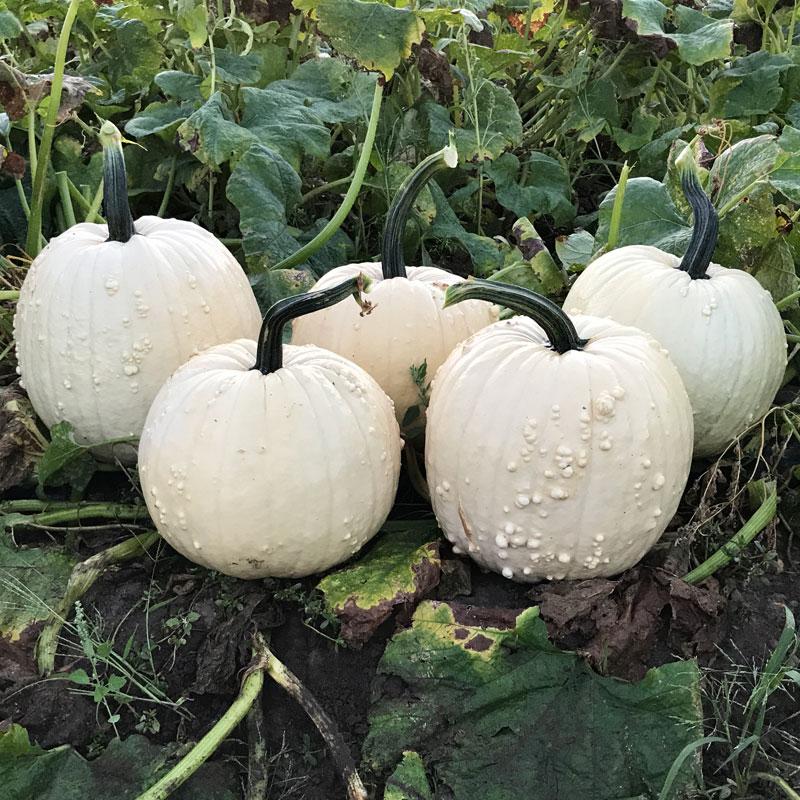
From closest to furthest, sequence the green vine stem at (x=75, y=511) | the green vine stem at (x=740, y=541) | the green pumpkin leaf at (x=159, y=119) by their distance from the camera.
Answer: the green vine stem at (x=740, y=541)
the green vine stem at (x=75, y=511)
the green pumpkin leaf at (x=159, y=119)

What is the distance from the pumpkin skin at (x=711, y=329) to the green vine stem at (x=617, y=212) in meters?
0.21

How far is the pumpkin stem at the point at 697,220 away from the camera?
1770mm

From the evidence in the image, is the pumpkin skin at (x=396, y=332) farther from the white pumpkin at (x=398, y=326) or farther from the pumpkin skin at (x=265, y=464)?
the pumpkin skin at (x=265, y=464)

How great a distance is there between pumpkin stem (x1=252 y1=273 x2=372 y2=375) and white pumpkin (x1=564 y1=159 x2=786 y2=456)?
0.61 metres

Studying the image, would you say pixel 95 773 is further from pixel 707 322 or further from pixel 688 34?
pixel 688 34

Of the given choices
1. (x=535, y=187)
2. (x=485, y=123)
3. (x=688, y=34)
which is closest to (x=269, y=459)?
(x=485, y=123)

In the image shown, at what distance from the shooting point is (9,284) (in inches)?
87.1

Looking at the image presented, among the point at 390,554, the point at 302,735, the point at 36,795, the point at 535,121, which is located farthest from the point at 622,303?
the point at 535,121

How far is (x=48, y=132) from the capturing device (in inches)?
78.2

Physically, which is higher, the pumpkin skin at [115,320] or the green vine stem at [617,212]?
the green vine stem at [617,212]

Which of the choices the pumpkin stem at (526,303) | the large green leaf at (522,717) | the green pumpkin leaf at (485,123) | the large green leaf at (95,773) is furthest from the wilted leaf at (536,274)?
the large green leaf at (95,773)

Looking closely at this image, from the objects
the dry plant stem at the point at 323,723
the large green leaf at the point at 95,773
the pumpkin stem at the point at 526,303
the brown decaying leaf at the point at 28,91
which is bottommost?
the large green leaf at the point at 95,773

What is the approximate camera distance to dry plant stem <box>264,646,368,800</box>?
1.34 metres

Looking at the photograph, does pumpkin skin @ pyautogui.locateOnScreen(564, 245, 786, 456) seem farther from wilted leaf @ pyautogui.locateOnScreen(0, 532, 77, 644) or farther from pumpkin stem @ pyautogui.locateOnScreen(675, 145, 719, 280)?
wilted leaf @ pyautogui.locateOnScreen(0, 532, 77, 644)
